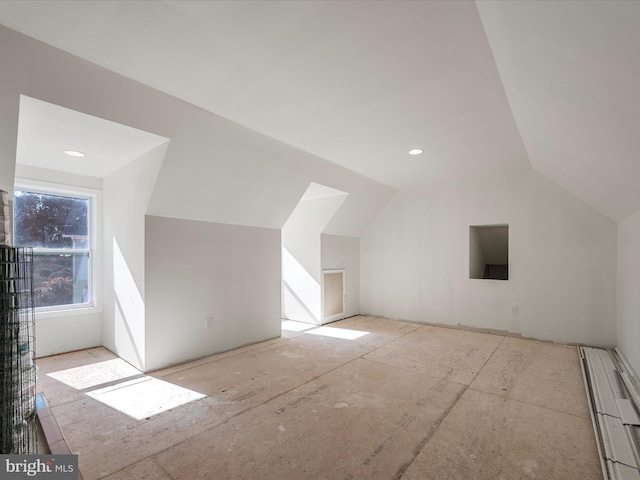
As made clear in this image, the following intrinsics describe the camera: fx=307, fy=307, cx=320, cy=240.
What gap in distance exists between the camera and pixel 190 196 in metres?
3.35

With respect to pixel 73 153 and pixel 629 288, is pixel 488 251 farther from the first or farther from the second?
pixel 73 153

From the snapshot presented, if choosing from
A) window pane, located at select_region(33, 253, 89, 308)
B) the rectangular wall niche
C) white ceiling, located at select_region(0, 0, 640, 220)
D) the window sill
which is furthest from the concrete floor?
white ceiling, located at select_region(0, 0, 640, 220)

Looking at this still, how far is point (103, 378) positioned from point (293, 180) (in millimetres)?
2983

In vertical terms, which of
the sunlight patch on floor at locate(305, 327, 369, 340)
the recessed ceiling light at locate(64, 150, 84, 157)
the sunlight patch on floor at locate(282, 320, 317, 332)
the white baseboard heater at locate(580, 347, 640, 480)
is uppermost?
the recessed ceiling light at locate(64, 150, 84, 157)

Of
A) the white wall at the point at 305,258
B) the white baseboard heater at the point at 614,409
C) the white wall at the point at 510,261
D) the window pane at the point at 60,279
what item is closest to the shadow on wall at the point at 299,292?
the white wall at the point at 305,258

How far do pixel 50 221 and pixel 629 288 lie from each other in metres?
6.63

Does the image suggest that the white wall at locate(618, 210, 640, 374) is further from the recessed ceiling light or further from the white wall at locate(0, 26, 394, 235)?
the recessed ceiling light

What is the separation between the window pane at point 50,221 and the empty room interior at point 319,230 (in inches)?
1.0

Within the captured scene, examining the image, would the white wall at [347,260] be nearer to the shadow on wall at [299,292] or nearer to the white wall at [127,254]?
the shadow on wall at [299,292]

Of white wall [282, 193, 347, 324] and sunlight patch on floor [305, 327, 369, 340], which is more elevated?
white wall [282, 193, 347, 324]

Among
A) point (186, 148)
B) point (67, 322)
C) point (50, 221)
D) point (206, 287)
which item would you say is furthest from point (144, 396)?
point (50, 221)

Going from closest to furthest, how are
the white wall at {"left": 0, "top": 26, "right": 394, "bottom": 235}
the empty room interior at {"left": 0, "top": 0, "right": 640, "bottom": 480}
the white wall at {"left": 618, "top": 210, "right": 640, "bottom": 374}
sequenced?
the empty room interior at {"left": 0, "top": 0, "right": 640, "bottom": 480} → the white wall at {"left": 0, "top": 26, "right": 394, "bottom": 235} → the white wall at {"left": 618, "top": 210, "right": 640, "bottom": 374}

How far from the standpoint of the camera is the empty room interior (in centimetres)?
171

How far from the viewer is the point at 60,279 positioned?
387cm
